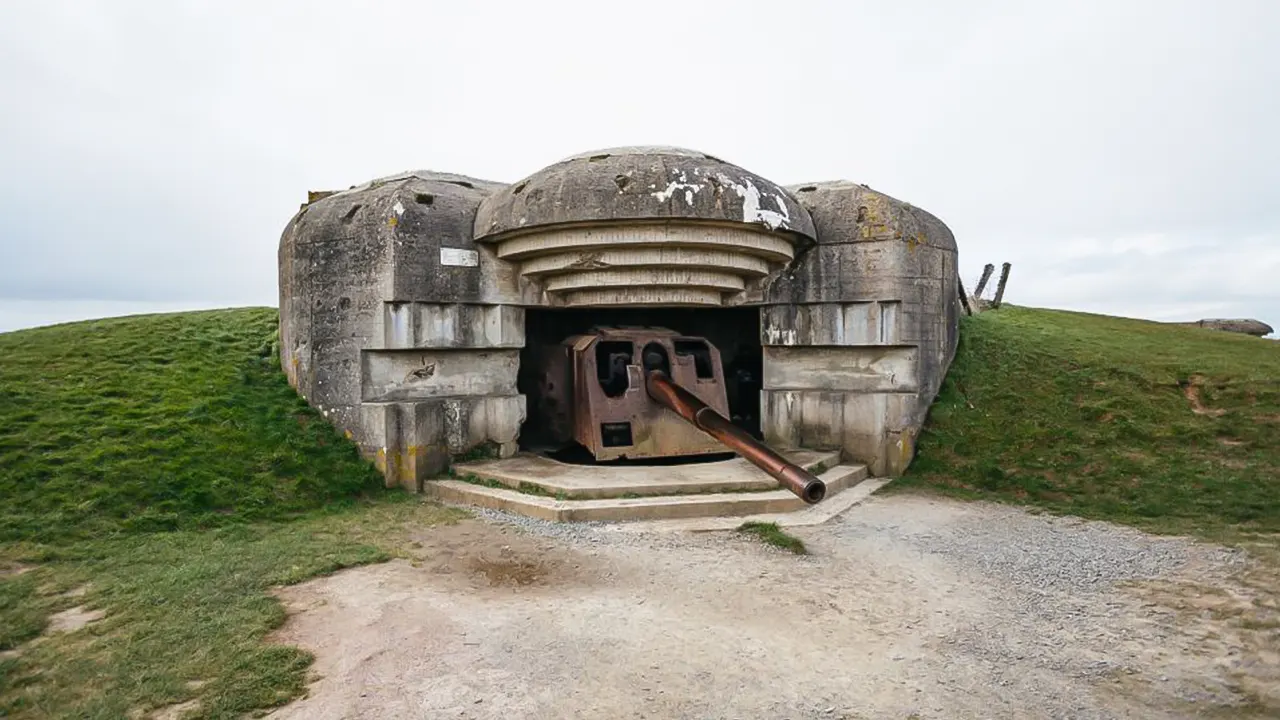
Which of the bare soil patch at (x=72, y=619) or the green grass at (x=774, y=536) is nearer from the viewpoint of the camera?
the bare soil patch at (x=72, y=619)

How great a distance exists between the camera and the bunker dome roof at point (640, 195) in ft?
21.1

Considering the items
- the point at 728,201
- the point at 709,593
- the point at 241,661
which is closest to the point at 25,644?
the point at 241,661

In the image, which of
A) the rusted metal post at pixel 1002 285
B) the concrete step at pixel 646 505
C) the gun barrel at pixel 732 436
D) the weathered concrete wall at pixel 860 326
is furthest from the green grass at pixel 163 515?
the rusted metal post at pixel 1002 285

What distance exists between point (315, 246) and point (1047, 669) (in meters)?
6.99

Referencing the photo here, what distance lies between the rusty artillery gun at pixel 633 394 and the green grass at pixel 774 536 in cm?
151

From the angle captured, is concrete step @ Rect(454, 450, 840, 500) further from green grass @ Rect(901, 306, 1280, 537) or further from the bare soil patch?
the bare soil patch

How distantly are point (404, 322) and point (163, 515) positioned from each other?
8.32 ft

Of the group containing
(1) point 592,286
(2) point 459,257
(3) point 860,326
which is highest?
(2) point 459,257

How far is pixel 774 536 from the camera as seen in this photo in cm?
514

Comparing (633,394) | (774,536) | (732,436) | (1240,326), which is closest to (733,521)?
(774,536)

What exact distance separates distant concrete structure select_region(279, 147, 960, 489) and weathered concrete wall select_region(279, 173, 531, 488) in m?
0.02

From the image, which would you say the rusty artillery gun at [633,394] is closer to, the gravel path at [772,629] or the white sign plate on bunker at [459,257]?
the white sign plate on bunker at [459,257]

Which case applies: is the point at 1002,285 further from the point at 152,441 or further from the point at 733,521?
the point at 152,441

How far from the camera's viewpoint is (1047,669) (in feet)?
10.4
